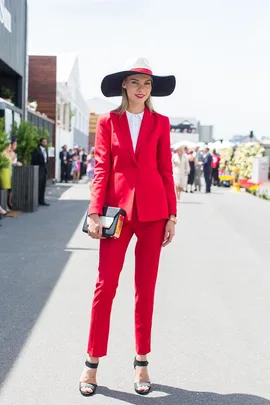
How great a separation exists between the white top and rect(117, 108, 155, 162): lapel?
30mm

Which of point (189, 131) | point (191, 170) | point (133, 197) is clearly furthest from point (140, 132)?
point (189, 131)

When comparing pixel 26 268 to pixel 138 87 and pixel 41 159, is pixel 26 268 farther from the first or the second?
pixel 41 159

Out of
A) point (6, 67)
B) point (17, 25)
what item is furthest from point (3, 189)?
point (17, 25)

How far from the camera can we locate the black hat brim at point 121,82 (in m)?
4.05

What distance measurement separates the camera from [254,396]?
392 centimetres

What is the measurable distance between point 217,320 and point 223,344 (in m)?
0.75

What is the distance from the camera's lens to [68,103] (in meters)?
42.1

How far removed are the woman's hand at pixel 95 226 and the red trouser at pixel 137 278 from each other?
6 cm

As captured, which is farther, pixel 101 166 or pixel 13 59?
pixel 13 59

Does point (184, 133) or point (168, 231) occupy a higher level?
point (184, 133)

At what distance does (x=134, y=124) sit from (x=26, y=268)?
14.5 ft

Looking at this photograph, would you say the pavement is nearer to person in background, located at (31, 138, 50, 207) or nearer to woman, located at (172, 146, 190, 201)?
person in background, located at (31, 138, 50, 207)

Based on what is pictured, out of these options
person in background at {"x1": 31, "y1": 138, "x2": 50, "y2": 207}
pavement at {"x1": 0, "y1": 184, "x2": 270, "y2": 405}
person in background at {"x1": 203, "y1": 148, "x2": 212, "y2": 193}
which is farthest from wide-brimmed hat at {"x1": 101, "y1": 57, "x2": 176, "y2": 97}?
person in background at {"x1": 203, "y1": 148, "x2": 212, "y2": 193}

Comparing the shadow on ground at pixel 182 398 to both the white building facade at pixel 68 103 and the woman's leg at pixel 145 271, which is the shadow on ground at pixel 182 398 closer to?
the woman's leg at pixel 145 271
